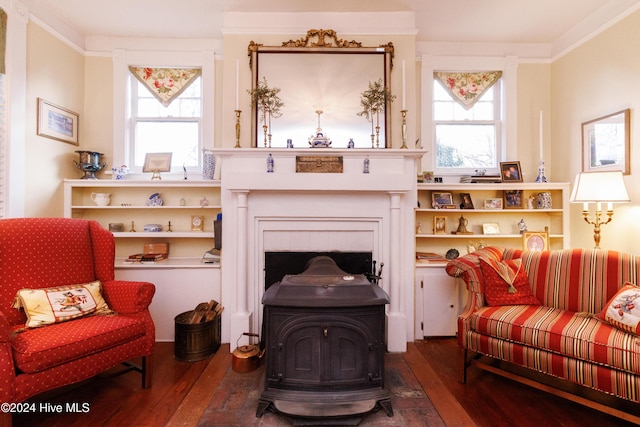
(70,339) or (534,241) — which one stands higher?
(534,241)

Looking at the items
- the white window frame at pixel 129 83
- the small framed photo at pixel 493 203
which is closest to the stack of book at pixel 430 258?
the small framed photo at pixel 493 203

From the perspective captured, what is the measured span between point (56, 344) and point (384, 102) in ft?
9.35

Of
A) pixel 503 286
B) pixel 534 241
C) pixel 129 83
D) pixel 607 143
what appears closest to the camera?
pixel 503 286

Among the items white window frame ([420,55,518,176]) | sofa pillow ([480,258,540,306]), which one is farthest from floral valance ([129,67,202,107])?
sofa pillow ([480,258,540,306])

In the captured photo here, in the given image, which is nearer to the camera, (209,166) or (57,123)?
(57,123)

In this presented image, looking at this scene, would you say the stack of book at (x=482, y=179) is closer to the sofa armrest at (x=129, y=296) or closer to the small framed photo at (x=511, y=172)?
the small framed photo at (x=511, y=172)

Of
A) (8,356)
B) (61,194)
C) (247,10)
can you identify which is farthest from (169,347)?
(247,10)

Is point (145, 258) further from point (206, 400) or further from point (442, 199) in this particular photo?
point (442, 199)

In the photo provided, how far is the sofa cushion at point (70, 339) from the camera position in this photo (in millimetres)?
1569

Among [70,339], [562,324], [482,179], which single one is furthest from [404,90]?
[70,339]

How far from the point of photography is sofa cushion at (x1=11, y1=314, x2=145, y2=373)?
5.15 ft

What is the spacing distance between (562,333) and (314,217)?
1.84m

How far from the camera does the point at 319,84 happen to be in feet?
9.41

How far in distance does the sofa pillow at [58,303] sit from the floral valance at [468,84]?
12.1ft
